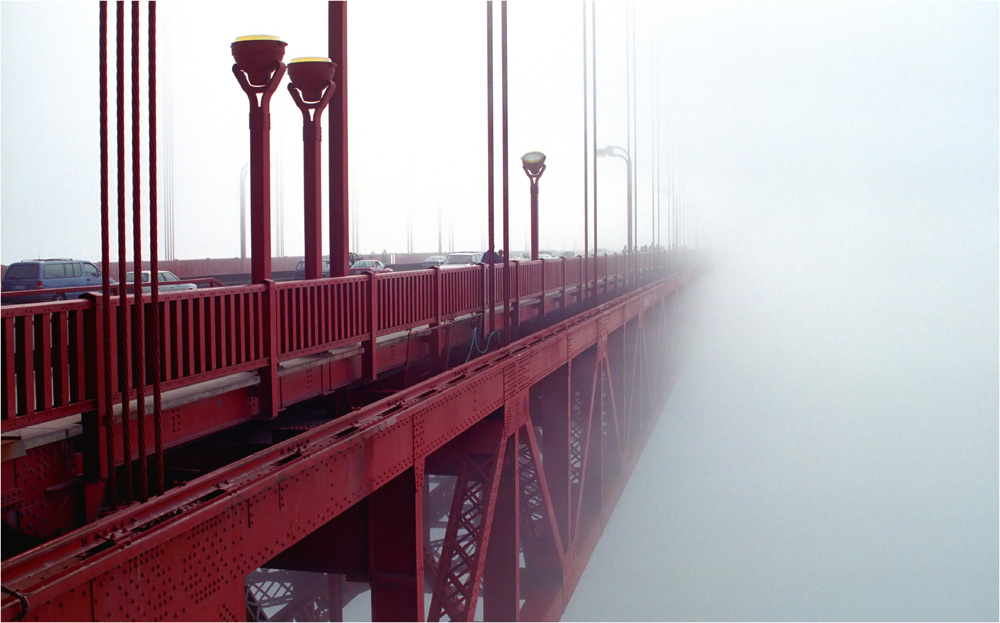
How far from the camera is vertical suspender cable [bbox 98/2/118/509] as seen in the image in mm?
4969

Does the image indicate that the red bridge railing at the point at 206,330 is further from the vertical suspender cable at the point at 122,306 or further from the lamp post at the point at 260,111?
the lamp post at the point at 260,111

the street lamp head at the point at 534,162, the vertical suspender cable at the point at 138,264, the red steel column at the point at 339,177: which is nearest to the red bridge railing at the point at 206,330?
the vertical suspender cable at the point at 138,264

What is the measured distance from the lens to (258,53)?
8125 mm

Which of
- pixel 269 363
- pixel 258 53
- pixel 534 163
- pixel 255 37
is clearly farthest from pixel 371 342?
pixel 534 163

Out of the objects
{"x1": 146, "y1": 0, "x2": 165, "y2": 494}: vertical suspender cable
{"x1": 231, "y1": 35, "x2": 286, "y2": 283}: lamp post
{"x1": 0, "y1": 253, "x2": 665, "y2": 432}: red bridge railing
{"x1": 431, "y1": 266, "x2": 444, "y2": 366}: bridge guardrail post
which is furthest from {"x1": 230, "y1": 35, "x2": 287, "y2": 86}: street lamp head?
{"x1": 431, "y1": 266, "x2": 444, "y2": 366}: bridge guardrail post

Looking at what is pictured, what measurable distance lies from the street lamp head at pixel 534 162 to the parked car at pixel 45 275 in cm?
1236

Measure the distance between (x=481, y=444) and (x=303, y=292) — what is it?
333 cm

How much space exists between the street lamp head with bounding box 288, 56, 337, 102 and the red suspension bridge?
1.27 metres

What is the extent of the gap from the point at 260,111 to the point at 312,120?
152cm

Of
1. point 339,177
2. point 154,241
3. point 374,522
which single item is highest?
point 339,177

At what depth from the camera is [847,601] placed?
40531mm

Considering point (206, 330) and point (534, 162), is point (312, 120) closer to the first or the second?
point (206, 330)

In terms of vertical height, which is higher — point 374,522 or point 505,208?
point 505,208

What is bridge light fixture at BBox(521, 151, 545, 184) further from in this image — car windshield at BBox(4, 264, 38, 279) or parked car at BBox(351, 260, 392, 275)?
car windshield at BBox(4, 264, 38, 279)
